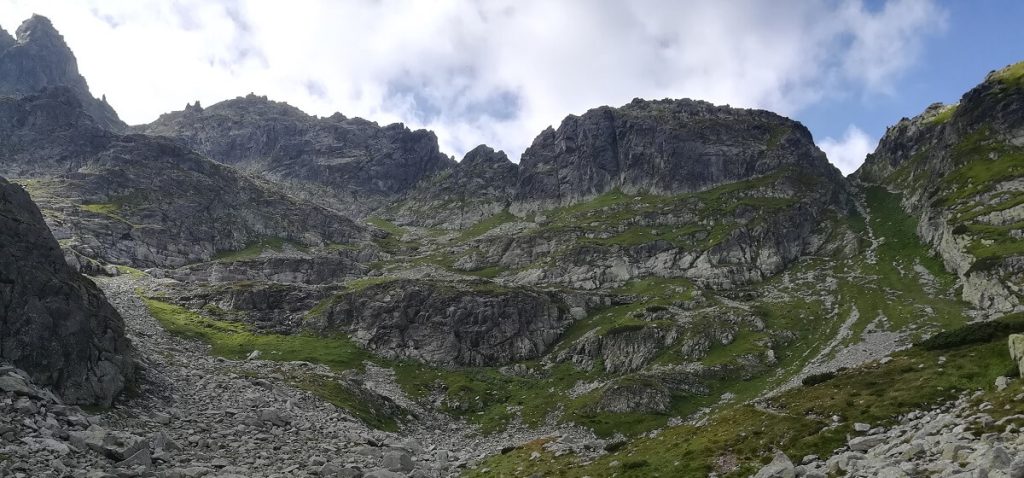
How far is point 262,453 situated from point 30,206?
3357 cm

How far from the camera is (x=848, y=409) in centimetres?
3759

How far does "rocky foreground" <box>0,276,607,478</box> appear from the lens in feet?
96.5

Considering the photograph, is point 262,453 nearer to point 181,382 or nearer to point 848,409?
point 181,382

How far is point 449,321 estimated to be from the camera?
112562 millimetres

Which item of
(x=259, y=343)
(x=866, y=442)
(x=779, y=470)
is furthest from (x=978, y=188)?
(x=259, y=343)

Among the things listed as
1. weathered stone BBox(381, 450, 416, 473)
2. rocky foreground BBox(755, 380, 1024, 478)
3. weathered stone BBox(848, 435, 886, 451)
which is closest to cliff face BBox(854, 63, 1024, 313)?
rocky foreground BBox(755, 380, 1024, 478)

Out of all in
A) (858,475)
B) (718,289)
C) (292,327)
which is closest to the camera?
(858,475)

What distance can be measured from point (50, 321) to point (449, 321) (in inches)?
2912

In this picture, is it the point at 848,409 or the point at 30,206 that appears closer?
the point at 848,409

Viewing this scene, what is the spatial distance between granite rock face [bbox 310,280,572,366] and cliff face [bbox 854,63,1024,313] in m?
71.1

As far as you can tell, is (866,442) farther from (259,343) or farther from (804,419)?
(259,343)

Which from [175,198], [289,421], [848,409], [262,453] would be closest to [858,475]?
[848,409]

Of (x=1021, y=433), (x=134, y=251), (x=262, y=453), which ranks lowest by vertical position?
(x=262, y=453)

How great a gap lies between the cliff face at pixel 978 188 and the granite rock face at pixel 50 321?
356 ft
